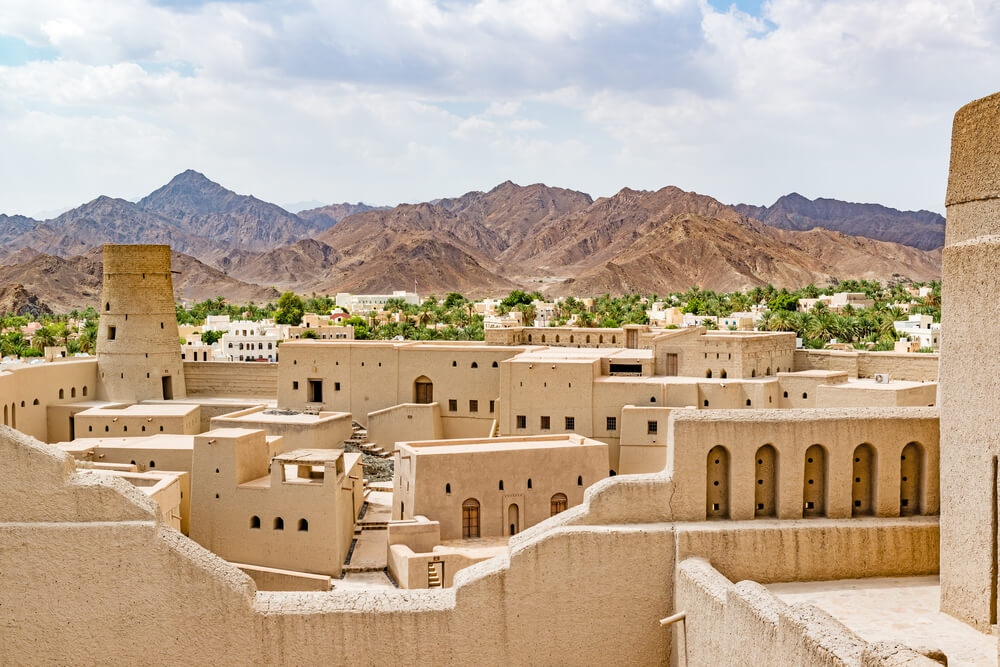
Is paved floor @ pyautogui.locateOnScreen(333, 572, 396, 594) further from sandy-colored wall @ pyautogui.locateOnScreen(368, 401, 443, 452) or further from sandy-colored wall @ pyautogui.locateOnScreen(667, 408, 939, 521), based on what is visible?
sandy-colored wall @ pyautogui.locateOnScreen(368, 401, 443, 452)

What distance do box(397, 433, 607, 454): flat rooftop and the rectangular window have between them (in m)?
12.0

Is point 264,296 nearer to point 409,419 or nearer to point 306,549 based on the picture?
point 409,419

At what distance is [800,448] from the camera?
31.6ft

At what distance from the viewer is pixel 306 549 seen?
1642cm

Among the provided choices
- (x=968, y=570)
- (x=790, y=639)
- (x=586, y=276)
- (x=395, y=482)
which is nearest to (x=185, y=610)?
(x=790, y=639)

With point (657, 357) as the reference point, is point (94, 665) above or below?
below

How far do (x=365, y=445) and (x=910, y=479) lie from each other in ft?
62.5

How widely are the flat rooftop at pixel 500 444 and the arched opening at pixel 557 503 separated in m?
0.93

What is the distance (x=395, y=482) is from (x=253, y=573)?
4.05 m

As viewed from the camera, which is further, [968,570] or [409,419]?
[409,419]

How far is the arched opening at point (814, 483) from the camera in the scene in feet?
32.2

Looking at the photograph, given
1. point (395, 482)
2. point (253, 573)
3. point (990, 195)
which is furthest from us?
point (395, 482)

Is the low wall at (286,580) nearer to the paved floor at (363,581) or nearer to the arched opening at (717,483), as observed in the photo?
the paved floor at (363,581)

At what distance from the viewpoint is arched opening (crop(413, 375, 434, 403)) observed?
28375 millimetres
